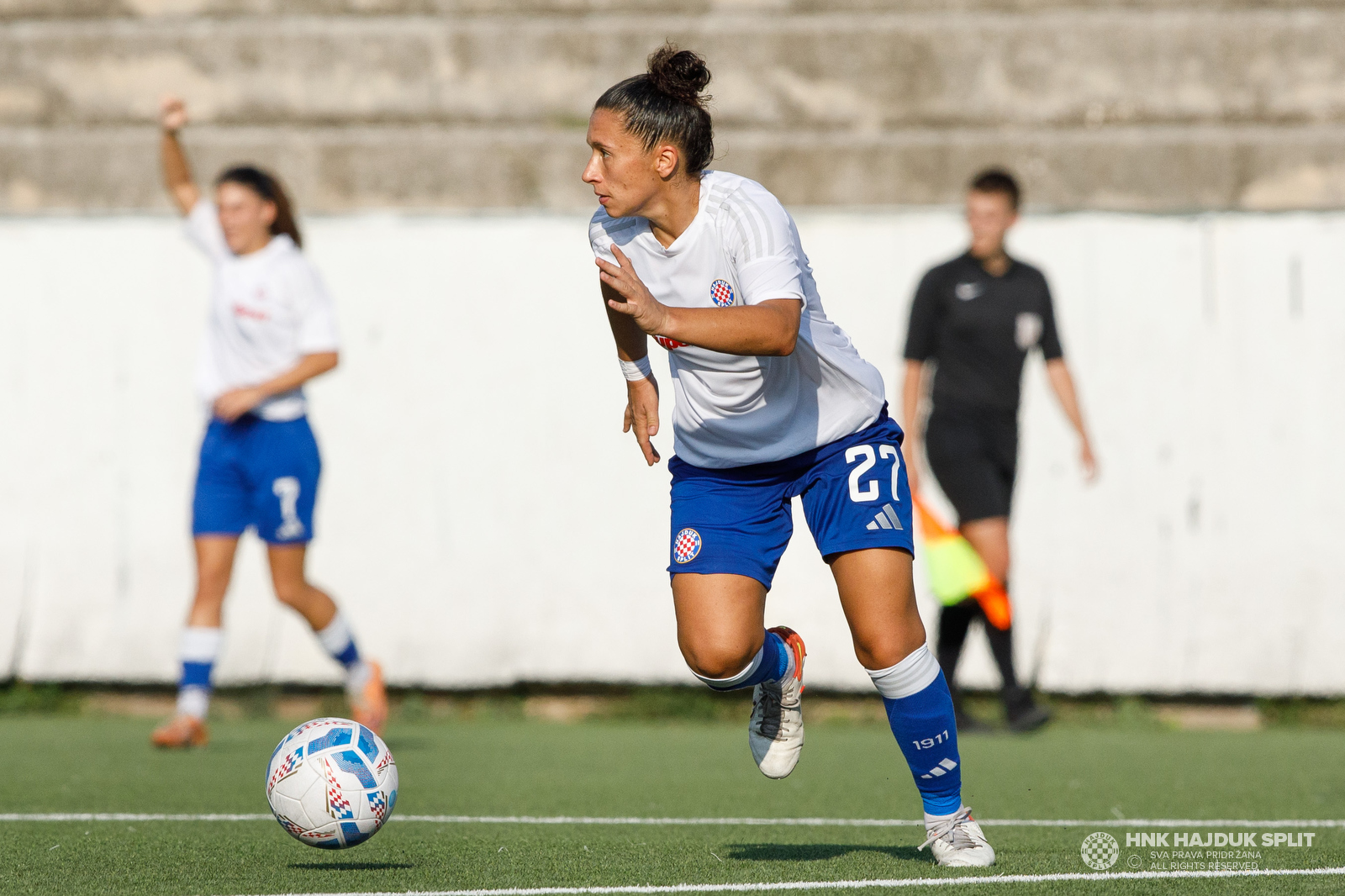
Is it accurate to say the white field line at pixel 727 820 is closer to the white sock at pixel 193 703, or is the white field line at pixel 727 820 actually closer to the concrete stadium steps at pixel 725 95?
the white sock at pixel 193 703

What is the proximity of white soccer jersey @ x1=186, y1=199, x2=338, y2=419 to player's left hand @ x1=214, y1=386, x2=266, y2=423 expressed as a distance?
0.40ft

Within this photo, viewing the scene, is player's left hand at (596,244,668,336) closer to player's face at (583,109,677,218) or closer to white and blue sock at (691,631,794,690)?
player's face at (583,109,677,218)

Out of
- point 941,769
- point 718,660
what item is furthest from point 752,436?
point 941,769

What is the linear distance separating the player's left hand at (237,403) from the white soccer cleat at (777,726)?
9.70ft

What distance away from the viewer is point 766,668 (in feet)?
13.7

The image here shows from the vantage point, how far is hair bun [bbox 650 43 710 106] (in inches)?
146

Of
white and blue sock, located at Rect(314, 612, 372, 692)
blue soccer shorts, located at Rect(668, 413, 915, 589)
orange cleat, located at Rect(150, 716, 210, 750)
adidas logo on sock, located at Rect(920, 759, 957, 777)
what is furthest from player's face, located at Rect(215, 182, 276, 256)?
adidas logo on sock, located at Rect(920, 759, 957, 777)

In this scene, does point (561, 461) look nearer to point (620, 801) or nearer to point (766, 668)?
point (620, 801)

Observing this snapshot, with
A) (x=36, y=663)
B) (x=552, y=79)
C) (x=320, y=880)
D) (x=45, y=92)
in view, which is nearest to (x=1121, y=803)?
(x=320, y=880)

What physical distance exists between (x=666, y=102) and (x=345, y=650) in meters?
3.59

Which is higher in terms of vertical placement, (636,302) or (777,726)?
(636,302)

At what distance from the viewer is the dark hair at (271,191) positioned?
6.60 metres

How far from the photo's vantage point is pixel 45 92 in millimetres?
8508

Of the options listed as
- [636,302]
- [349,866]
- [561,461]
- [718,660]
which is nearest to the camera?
[636,302]
